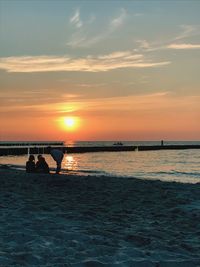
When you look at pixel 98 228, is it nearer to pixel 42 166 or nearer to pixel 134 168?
pixel 42 166

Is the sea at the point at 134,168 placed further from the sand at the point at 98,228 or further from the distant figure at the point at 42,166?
the sand at the point at 98,228

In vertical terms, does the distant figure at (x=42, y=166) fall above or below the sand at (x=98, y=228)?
above

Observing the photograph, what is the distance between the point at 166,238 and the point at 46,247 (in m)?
2.36

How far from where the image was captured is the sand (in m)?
6.11

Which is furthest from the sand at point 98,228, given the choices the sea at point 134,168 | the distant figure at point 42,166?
the sea at point 134,168

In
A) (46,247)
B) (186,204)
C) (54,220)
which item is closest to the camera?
(46,247)

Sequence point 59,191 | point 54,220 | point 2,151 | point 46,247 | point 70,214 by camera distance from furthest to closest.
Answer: point 2,151
point 59,191
point 70,214
point 54,220
point 46,247

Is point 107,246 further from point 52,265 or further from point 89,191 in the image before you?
point 89,191

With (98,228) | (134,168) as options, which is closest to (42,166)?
(98,228)

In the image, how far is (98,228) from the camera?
26.6ft

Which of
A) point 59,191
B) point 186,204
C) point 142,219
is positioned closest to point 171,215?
point 142,219

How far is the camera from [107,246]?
6.74m

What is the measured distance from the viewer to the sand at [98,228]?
6109 mm

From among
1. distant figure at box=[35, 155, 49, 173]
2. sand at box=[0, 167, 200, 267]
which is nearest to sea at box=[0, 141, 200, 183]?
distant figure at box=[35, 155, 49, 173]
